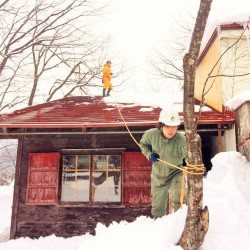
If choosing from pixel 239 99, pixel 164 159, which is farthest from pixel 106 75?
pixel 164 159

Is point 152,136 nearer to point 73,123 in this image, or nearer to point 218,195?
point 218,195

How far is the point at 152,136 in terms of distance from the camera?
171 inches

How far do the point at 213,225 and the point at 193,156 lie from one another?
99 centimetres

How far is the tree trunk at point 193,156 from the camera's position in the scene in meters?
2.95

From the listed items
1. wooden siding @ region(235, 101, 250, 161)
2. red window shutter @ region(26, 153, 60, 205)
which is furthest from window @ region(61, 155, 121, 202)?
wooden siding @ region(235, 101, 250, 161)

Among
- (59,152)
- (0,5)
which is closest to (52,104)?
(59,152)

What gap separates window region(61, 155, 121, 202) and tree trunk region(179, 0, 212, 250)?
208 inches

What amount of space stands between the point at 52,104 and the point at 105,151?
3.16 m

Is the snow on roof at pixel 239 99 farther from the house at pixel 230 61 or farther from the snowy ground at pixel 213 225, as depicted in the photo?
the snowy ground at pixel 213 225

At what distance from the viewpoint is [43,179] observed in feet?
26.9

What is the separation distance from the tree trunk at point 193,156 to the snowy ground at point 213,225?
0.64ft

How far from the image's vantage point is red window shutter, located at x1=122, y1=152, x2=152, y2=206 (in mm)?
7965

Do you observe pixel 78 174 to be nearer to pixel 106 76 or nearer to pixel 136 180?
pixel 136 180

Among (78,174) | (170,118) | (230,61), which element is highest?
(230,61)
